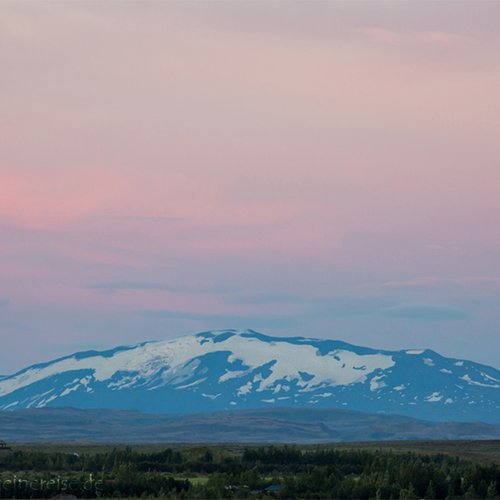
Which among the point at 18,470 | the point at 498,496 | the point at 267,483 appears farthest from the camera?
the point at 18,470

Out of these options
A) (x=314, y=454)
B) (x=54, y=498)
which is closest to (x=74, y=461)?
(x=314, y=454)

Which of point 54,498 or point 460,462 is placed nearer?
point 54,498

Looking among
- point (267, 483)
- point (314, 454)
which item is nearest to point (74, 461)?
point (314, 454)

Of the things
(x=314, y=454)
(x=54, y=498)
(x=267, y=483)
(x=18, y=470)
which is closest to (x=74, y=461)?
(x=18, y=470)

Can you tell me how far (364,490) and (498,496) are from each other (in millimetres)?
14379

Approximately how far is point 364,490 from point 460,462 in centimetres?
6890

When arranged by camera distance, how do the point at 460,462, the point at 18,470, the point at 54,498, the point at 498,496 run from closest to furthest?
the point at 54,498
the point at 498,496
the point at 18,470
the point at 460,462

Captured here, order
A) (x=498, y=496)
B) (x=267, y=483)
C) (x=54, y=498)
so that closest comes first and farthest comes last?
(x=54, y=498), (x=498, y=496), (x=267, y=483)

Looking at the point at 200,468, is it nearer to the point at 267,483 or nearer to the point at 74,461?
the point at 74,461

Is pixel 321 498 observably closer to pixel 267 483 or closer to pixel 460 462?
pixel 267 483

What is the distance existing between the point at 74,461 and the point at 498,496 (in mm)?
70015

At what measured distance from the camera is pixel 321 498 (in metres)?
111

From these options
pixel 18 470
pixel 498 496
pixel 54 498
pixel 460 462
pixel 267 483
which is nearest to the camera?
pixel 54 498

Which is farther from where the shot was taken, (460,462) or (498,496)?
(460,462)
